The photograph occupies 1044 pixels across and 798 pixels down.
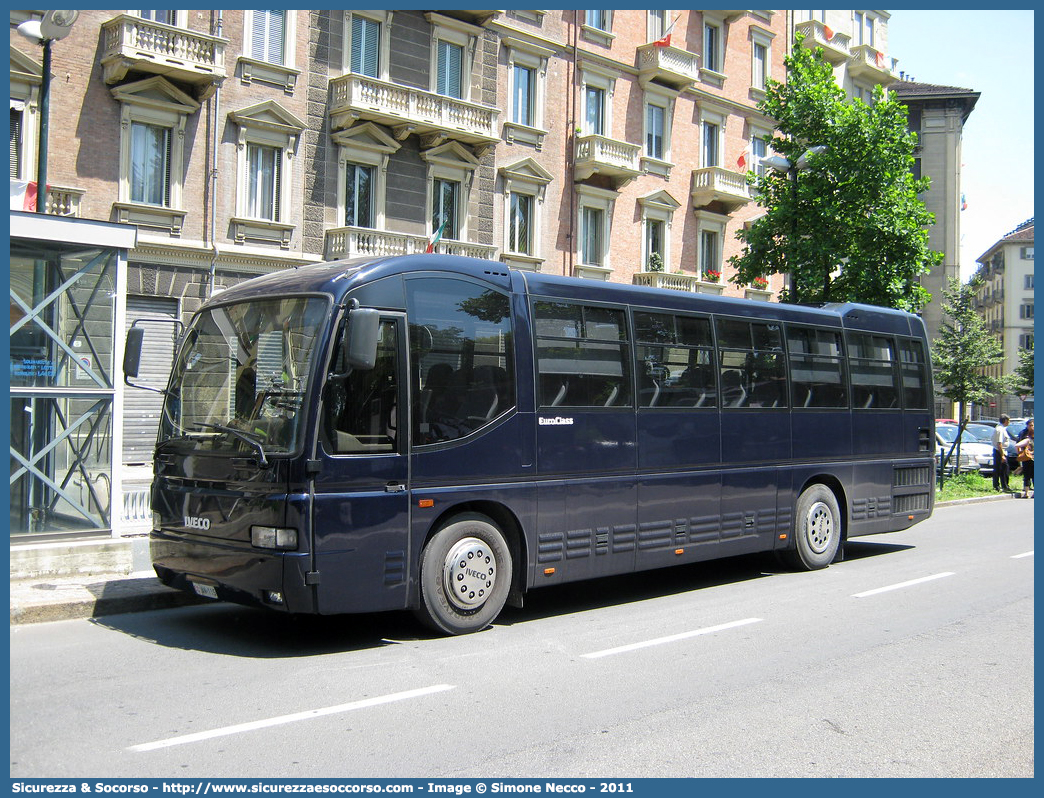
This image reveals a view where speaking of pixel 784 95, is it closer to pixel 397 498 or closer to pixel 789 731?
pixel 397 498

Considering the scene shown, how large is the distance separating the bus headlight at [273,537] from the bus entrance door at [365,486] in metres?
0.17

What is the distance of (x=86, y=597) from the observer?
905cm

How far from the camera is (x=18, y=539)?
10.2 meters

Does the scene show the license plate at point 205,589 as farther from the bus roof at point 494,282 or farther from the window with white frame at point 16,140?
the window with white frame at point 16,140

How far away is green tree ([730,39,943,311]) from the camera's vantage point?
67.3 ft

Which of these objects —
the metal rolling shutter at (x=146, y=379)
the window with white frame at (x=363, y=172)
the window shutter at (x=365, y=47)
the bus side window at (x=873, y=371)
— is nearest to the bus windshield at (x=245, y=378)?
the bus side window at (x=873, y=371)

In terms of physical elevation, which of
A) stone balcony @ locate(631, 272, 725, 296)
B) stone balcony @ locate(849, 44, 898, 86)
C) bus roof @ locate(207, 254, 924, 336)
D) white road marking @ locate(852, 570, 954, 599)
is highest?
stone balcony @ locate(849, 44, 898, 86)

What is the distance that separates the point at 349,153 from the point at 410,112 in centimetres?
189

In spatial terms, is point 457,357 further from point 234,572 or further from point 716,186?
point 716,186

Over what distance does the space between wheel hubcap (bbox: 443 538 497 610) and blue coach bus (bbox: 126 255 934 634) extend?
2 centimetres

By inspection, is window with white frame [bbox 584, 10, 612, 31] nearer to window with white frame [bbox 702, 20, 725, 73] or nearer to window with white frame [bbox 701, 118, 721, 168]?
window with white frame [bbox 702, 20, 725, 73]

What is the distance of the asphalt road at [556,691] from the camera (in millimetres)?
5305

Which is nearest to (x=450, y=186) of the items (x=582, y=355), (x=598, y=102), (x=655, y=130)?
(x=598, y=102)

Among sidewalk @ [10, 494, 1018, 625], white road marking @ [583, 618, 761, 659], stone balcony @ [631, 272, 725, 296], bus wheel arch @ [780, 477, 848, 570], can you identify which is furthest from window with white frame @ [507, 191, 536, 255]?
white road marking @ [583, 618, 761, 659]
